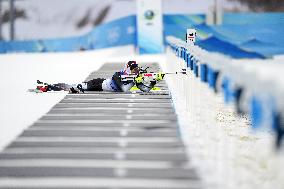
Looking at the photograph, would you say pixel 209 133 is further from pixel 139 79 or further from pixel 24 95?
pixel 24 95

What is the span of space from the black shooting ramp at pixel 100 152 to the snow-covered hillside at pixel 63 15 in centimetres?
3964

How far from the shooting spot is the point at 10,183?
596 centimetres

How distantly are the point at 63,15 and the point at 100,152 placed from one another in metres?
45.8

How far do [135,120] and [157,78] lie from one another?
307 cm

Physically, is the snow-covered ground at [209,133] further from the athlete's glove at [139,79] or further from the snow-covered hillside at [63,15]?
the snow-covered hillside at [63,15]

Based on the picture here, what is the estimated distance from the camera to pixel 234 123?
38.2 feet

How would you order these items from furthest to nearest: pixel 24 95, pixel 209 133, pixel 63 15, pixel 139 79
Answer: pixel 63 15, pixel 24 95, pixel 139 79, pixel 209 133

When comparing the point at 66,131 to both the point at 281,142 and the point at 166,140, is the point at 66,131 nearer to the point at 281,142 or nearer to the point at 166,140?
the point at 166,140

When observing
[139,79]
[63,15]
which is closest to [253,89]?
[139,79]

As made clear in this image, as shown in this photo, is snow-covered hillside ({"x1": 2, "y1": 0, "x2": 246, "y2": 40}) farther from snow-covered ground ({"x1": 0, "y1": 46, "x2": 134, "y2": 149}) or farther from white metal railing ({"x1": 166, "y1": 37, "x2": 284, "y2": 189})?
white metal railing ({"x1": 166, "y1": 37, "x2": 284, "y2": 189})

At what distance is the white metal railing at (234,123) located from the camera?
4.71m

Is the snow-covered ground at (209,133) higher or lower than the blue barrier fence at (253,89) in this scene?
lower

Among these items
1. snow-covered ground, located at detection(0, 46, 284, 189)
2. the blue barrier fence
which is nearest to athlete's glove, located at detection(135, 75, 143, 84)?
snow-covered ground, located at detection(0, 46, 284, 189)

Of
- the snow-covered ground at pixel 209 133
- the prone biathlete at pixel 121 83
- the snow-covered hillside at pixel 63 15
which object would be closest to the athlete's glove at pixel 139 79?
the prone biathlete at pixel 121 83
